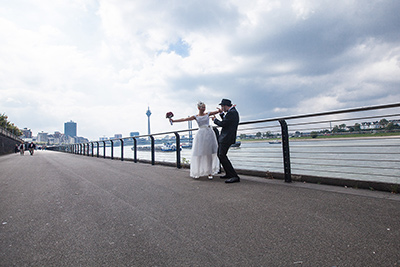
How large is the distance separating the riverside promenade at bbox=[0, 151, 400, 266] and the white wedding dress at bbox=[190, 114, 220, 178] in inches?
62.0

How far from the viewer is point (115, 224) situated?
240 cm

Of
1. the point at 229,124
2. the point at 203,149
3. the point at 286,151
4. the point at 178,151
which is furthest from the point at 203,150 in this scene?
the point at 178,151

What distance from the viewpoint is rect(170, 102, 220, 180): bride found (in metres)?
5.31

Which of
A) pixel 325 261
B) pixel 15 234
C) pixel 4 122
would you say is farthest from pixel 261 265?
pixel 4 122

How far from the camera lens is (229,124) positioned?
15.9 feet

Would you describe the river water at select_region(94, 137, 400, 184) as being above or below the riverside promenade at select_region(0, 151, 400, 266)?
above

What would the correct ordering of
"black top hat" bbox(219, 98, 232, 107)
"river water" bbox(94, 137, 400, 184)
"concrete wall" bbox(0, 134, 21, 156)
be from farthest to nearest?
1. "concrete wall" bbox(0, 134, 21, 156)
2. "black top hat" bbox(219, 98, 232, 107)
3. "river water" bbox(94, 137, 400, 184)

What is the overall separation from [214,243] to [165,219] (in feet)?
2.51

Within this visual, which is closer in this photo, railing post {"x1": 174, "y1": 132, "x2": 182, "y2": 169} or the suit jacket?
the suit jacket

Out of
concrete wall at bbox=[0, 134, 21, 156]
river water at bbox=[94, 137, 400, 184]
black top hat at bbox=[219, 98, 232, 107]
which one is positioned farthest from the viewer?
concrete wall at bbox=[0, 134, 21, 156]

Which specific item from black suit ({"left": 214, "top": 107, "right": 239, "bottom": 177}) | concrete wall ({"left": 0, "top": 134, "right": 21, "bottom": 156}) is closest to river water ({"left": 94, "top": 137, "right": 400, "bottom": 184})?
black suit ({"left": 214, "top": 107, "right": 239, "bottom": 177})

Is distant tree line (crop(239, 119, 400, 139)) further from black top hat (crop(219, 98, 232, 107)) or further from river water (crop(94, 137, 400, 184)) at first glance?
black top hat (crop(219, 98, 232, 107))

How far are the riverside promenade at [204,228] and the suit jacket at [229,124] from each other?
1.38 metres

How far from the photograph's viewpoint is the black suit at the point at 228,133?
4809 millimetres
